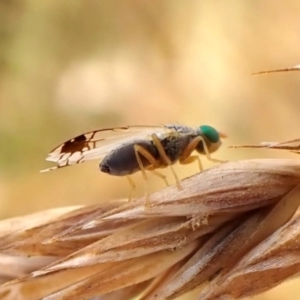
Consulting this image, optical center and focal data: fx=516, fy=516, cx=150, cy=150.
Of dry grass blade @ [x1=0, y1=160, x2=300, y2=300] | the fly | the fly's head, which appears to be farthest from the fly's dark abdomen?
dry grass blade @ [x1=0, y1=160, x2=300, y2=300]

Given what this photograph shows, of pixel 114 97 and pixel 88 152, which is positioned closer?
pixel 88 152

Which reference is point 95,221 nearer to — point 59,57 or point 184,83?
point 184,83

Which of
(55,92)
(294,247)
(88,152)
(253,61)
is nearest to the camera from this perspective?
(294,247)

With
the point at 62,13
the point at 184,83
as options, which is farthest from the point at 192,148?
the point at 62,13

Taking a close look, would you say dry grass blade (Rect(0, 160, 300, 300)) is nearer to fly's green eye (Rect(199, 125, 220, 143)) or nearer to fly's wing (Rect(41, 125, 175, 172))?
fly's wing (Rect(41, 125, 175, 172))

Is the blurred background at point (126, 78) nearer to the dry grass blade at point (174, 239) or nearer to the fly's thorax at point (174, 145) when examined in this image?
the fly's thorax at point (174, 145)

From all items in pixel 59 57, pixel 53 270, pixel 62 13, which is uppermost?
pixel 62 13
